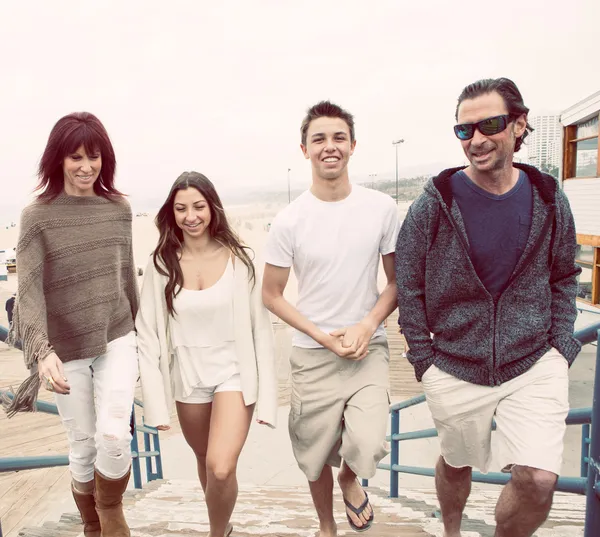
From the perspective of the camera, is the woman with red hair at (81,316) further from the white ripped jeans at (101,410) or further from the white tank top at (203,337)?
the white tank top at (203,337)

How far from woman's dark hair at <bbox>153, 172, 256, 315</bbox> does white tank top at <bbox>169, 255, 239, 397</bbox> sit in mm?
69

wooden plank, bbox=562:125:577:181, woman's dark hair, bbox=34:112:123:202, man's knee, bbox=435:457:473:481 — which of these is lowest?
man's knee, bbox=435:457:473:481

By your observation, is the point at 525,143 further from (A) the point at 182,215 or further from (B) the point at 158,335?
(B) the point at 158,335

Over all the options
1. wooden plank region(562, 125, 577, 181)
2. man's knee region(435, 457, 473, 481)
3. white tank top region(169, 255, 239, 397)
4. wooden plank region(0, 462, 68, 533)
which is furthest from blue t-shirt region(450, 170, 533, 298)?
wooden plank region(562, 125, 577, 181)

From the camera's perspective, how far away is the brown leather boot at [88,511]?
91.7 inches

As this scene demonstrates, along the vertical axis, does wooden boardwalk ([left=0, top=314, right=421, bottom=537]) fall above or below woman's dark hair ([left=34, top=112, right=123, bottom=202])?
below

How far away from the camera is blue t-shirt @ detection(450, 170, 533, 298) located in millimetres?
2080

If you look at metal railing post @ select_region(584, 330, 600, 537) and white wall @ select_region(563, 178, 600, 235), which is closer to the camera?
metal railing post @ select_region(584, 330, 600, 537)

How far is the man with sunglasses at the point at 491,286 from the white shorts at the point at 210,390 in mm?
805

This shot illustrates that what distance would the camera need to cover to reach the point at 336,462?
8.05ft

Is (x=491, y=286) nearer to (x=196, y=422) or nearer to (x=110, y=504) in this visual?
(x=196, y=422)

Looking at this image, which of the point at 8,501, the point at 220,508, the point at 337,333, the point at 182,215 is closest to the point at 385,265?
the point at 337,333

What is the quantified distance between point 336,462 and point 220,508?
1.80 ft

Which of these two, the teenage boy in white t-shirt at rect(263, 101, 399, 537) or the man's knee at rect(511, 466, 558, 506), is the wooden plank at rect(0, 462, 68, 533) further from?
the man's knee at rect(511, 466, 558, 506)
